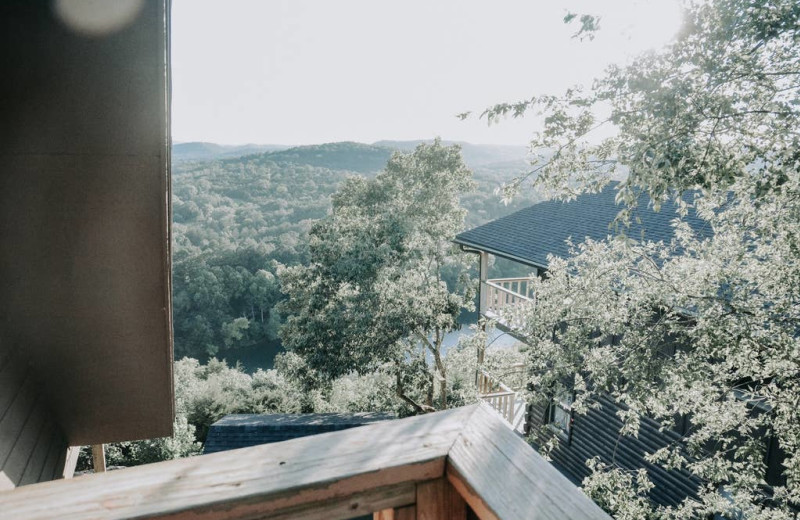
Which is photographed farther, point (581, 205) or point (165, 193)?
point (581, 205)

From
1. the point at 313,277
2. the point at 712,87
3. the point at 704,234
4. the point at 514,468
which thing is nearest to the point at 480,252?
the point at 313,277

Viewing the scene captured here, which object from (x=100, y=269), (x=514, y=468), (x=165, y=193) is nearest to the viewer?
(x=514, y=468)

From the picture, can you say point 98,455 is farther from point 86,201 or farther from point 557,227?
point 557,227

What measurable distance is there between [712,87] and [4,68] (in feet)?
12.4

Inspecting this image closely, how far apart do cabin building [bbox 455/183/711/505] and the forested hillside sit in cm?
1857

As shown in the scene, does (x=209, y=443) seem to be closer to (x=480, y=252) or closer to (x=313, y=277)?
(x=313, y=277)

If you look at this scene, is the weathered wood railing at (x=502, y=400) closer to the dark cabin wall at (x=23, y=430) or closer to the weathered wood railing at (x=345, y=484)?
the dark cabin wall at (x=23, y=430)

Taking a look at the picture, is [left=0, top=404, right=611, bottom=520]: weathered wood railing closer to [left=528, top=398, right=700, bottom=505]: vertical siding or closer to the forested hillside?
[left=528, top=398, right=700, bottom=505]: vertical siding

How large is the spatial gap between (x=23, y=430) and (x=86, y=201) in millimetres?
1405

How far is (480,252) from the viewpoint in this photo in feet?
38.1

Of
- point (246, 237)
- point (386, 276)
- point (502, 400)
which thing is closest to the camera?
point (386, 276)

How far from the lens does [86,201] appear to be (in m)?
1.63

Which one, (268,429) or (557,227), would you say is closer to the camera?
(557,227)

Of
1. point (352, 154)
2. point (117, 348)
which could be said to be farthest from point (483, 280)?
point (352, 154)
